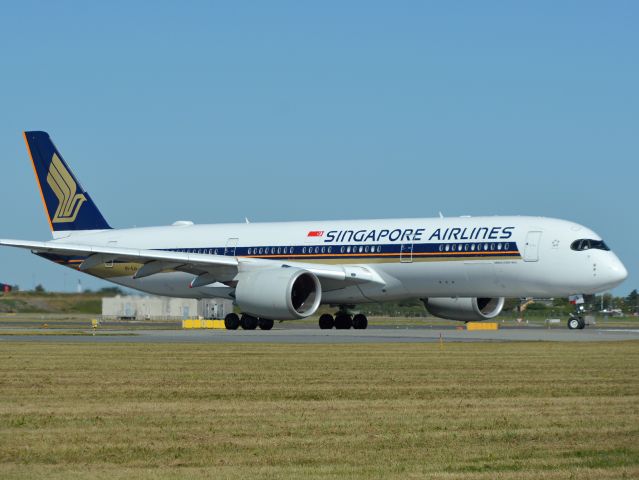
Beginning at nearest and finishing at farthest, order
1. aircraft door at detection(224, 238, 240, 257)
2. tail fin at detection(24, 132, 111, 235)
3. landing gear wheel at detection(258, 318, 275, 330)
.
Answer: landing gear wheel at detection(258, 318, 275, 330), aircraft door at detection(224, 238, 240, 257), tail fin at detection(24, 132, 111, 235)

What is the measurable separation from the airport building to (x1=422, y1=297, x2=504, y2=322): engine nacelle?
17.0 m

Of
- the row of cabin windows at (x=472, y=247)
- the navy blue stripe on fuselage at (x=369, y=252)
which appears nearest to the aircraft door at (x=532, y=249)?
the navy blue stripe on fuselage at (x=369, y=252)

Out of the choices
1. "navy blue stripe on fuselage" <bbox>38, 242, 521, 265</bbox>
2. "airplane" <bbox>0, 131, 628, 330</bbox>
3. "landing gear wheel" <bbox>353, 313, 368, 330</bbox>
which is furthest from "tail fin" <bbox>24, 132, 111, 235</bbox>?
"landing gear wheel" <bbox>353, 313, 368, 330</bbox>

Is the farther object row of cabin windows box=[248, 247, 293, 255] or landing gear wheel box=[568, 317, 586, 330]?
row of cabin windows box=[248, 247, 293, 255]

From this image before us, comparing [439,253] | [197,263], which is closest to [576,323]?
[439,253]

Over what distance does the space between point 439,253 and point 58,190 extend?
20.5 m

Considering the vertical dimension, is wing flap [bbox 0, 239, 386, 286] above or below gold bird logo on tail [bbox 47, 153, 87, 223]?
below

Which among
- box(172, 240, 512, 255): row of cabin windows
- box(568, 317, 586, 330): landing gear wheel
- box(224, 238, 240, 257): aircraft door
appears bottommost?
box(568, 317, 586, 330): landing gear wheel

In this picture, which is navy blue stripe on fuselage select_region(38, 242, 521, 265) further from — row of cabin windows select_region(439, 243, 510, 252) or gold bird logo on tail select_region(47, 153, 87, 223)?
gold bird logo on tail select_region(47, 153, 87, 223)

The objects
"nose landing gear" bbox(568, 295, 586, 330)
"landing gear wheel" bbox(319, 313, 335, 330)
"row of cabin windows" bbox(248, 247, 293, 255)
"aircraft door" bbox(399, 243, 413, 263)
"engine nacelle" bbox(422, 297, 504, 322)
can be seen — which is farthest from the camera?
"landing gear wheel" bbox(319, 313, 335, 330)

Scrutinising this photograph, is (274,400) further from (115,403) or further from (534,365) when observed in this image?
(534,365)

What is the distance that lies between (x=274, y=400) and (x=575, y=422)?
183 inches

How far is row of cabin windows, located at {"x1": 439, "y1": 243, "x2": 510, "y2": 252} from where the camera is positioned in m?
42.9

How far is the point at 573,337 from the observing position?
37.8 meters
